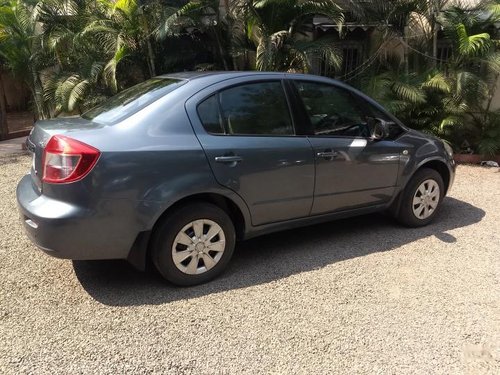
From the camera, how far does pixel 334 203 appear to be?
4152 mm

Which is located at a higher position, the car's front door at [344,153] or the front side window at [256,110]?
the front side window at [256,110]

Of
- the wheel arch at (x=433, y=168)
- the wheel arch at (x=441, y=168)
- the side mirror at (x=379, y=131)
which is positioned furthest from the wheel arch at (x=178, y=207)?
the wheel arch at (x=441, y=168)

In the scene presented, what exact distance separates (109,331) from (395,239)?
112 inches

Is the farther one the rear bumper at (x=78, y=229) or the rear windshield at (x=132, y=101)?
the rear windshield at (x=132, y=101)

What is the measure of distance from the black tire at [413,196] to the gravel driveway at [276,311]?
25 centimetres

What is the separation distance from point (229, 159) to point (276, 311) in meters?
1.15

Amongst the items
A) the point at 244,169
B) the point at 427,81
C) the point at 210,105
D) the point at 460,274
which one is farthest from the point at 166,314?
the point at 427,81

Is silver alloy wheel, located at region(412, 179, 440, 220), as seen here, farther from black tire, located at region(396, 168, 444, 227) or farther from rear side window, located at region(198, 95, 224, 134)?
rear side window, located at region(198, 95, 224, 134)

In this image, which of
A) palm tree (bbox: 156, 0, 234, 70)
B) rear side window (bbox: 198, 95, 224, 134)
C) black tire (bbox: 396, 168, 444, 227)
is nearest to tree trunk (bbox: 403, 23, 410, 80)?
palm tree (bbox: 156, 0, 234, 70)

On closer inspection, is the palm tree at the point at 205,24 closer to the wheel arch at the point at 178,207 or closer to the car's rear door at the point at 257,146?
the car's rear door at the point at 257,146

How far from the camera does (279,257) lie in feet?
13.5

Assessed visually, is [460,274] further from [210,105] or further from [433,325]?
[210,105]

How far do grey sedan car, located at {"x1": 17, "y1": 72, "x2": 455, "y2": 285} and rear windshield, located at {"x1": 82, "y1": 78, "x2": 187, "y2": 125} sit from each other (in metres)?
0.02

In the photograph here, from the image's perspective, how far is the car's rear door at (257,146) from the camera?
346 cm
